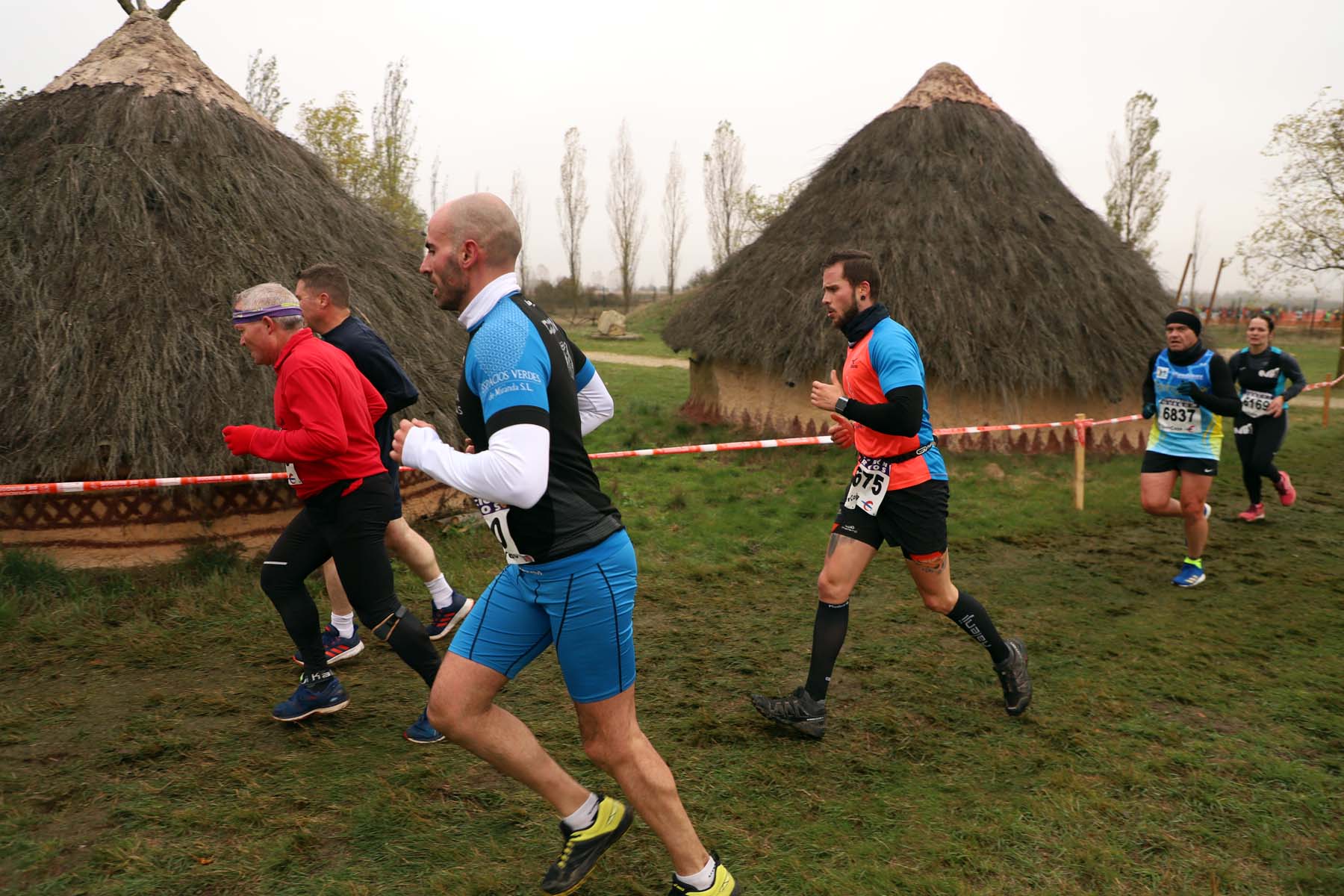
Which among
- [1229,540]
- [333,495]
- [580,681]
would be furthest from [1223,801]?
[1229,540]

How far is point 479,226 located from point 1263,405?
8437 mm

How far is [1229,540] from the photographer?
25.3 feet

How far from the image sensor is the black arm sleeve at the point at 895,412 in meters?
3.65

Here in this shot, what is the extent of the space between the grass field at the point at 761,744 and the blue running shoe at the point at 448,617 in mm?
404

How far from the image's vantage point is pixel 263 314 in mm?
3740

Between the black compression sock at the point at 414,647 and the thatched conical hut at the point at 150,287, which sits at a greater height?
the thatched conical hut at the point at 150,287

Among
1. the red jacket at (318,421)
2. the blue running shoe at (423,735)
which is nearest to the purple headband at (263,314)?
the red jacket at (318,421)

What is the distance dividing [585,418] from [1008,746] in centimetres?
256

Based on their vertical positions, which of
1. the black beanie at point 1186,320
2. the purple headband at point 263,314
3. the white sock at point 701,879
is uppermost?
the black beanie at point 1186,320

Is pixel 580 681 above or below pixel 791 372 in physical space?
below

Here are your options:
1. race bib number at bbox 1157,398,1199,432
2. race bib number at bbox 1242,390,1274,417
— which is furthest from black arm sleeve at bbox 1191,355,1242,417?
race bib number at bbox 1242,390,1274,417

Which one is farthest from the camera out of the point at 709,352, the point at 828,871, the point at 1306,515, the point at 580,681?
the point at 709,352

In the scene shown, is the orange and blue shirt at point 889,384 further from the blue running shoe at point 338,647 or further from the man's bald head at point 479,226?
the blue running shoe at point 338,647

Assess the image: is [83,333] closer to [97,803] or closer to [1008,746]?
[97,803]
